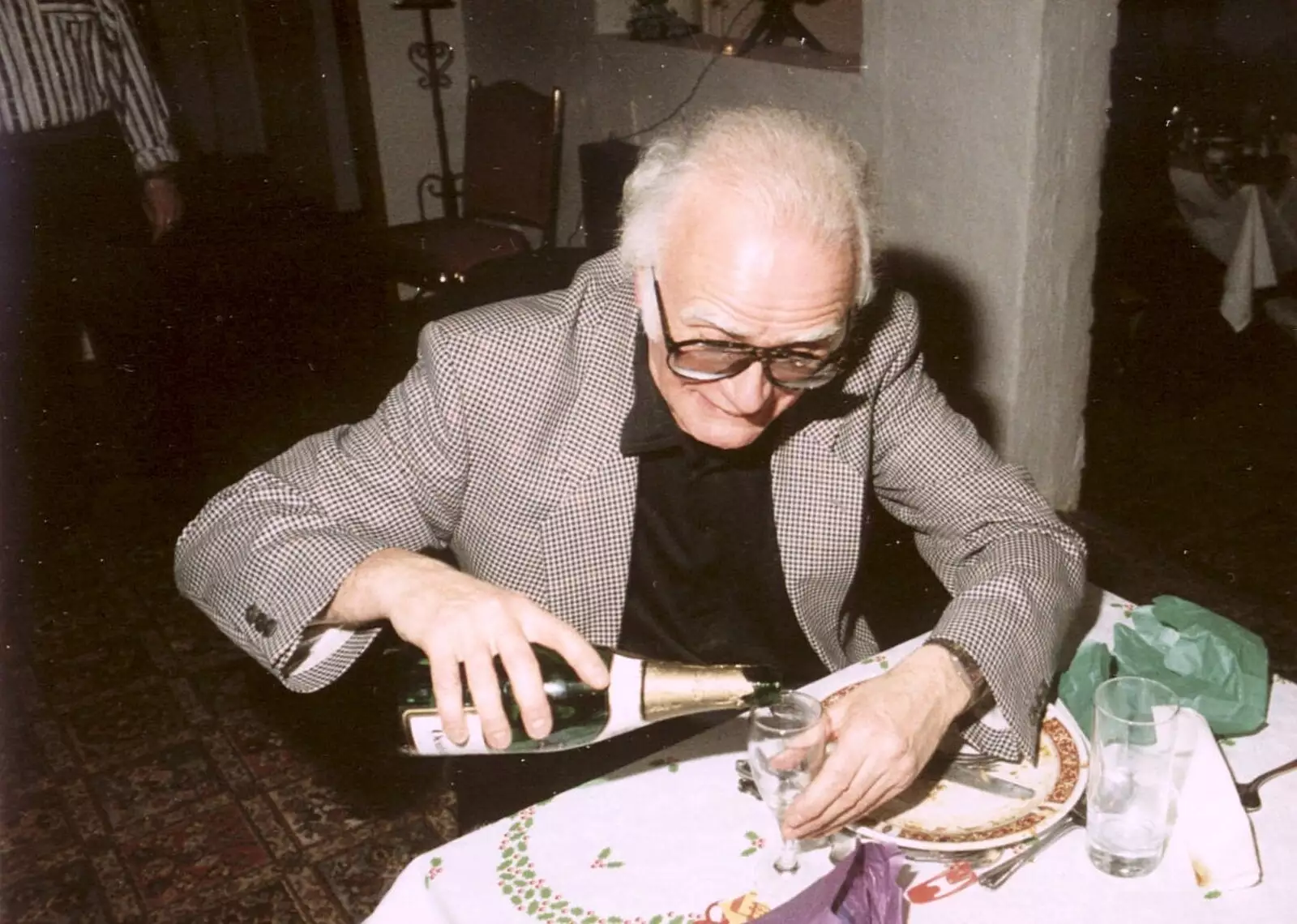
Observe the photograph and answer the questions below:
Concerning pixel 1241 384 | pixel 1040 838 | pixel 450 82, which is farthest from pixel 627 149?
pixel 1040 838

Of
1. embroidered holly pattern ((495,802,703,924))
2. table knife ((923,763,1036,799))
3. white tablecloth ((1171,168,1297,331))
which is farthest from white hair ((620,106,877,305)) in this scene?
white tablecloth ((1171,168,1297,331))

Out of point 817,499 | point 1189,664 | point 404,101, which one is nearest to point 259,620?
point 817,499

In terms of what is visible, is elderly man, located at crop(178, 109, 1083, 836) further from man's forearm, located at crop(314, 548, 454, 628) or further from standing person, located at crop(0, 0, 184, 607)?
standing person, located at crop(0, 0, 184, 607)

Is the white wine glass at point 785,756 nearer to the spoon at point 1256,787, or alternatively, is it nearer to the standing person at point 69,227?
the spoon at point 1256,787

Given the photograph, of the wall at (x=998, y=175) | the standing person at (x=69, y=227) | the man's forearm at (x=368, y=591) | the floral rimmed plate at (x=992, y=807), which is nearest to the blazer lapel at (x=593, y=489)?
the man's forearm at (x=368, y=591)

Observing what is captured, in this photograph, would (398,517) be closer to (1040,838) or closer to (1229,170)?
(1040,838)

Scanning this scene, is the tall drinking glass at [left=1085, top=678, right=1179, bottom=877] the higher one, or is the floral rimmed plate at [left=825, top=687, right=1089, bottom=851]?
the tall drinking glass at [left=1085, top=678, right=1179, bottom=877]

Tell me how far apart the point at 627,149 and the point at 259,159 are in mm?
3716

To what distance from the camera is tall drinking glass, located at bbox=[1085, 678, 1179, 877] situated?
98cm

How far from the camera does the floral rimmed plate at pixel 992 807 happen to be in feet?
3.34

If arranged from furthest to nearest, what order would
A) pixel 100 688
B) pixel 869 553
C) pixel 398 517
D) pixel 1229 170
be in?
pixel 1229 170 < pixel 869 553 < pixel 100 688 < pixel 398 517

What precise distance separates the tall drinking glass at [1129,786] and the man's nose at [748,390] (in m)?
0.46

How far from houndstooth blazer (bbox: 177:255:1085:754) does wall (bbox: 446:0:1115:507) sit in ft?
4.56

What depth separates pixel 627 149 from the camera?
14.5 ft
